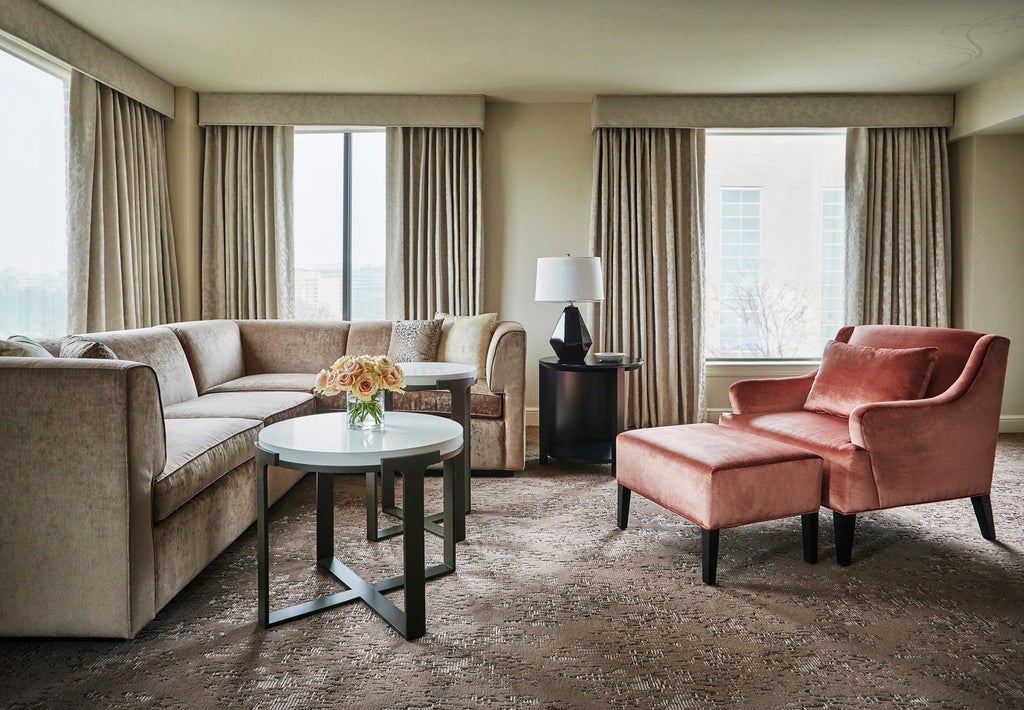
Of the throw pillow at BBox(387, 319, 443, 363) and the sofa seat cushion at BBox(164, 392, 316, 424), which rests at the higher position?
the throw pillow at BBox(387, 319, 443, 363)

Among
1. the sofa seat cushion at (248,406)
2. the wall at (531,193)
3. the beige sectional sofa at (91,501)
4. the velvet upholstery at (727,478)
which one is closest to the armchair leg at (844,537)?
the velvet upholstery at (727,478)

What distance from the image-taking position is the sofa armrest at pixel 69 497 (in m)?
1.94

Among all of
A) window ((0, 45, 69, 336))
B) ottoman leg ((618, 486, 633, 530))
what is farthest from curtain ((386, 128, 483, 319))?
ottoman leg ((618, 486, 633, 530))

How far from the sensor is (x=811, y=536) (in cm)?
264

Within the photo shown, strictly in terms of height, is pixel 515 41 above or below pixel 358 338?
above

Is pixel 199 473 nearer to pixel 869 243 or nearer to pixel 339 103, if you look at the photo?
pixel 339 103

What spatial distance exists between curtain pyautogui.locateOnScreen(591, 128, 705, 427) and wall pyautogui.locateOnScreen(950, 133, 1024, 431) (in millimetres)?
1919

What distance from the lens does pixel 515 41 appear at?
13.6 ft

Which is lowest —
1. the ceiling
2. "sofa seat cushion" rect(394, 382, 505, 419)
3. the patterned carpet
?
the patterned carpet

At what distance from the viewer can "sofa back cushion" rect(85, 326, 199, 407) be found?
3314 mm

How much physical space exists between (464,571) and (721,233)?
402 centimetres

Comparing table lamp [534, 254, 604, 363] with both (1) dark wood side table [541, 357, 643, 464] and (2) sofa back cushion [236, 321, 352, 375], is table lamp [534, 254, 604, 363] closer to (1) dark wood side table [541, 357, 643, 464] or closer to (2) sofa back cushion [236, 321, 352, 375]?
(1) dark wood side table [541, 357, 643, 464]

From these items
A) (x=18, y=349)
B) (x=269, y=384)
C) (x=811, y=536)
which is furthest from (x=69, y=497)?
(x=811, y=536)

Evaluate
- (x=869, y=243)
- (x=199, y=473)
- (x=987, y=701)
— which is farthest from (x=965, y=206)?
(x=199, y=473)
